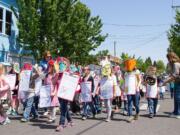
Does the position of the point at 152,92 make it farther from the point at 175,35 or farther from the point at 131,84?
the point at 175,35

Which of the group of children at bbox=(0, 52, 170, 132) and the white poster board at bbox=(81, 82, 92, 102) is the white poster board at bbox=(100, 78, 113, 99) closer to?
the group of children at bbox=(0, 52, 170, 132)

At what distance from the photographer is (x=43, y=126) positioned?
460 inches

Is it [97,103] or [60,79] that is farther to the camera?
[97,103]

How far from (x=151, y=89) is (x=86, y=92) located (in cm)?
214

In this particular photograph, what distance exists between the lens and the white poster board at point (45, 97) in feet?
40.1

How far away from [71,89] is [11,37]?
1732cm

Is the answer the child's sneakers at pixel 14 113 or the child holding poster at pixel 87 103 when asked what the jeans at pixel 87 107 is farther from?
the child's sneakers at pixel 14 113

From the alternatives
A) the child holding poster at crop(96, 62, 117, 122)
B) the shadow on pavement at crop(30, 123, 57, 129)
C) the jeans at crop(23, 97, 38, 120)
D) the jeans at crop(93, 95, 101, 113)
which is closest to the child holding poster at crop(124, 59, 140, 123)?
the child holding poster at crop(96, 62, 117, 122)

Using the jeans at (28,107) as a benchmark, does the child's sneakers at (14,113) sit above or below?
below

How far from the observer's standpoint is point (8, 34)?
27547mm

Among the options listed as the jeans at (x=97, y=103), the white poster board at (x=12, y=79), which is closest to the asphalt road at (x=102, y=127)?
the white poster board at (x=12, y=79)

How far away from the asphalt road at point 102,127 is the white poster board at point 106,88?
0.76 meters

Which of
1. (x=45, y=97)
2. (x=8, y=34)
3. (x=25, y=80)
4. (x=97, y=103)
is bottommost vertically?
(x=97, y=103)

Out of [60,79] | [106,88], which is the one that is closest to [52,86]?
[60,79]
